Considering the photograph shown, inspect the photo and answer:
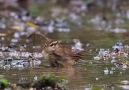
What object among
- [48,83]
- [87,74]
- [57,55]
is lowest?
[48,83]

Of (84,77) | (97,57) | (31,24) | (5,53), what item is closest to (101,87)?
(84,77)

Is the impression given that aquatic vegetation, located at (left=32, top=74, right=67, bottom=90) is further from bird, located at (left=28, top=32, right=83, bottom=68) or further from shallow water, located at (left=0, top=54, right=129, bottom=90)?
bird, located at (left=28, top=32, right=83, bottom=68)

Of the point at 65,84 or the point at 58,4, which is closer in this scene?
the point at 65,84

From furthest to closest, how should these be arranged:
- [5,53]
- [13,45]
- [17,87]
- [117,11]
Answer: [117,11]
[13,45]
[5,53]
[17,87]

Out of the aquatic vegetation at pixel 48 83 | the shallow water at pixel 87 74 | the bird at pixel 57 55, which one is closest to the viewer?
the aquatic vegetation at pixel 48 83

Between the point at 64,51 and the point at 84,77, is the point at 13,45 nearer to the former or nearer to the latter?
the point at 64,51

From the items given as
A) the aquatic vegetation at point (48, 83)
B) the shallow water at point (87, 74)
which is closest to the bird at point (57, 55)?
the shallow water at point (87, 74)

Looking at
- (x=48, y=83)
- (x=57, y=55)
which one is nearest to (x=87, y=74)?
(x=57, y=55)

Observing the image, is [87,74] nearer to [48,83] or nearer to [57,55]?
[57,55]

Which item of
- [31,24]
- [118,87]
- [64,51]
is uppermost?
[31,24]

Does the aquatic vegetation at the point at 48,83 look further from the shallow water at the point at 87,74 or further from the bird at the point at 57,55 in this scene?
the bird at the point at 57,55

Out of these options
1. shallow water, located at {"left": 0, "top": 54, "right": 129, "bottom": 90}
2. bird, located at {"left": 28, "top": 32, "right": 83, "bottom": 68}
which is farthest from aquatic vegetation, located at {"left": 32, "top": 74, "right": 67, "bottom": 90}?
bird, located at {"left": 28, "top": 32, "right": 83, "bottom": 68}

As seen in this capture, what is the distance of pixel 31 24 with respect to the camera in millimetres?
15828

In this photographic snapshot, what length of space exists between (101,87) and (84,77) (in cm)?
82
